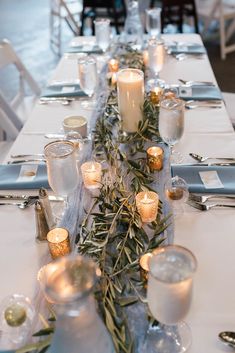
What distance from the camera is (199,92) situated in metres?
1.83

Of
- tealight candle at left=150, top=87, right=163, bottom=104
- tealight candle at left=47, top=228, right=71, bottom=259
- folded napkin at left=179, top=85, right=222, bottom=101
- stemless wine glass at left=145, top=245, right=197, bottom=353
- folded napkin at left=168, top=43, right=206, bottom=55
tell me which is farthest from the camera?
folded napkin at left=168, top=43, right=206, bottom=55

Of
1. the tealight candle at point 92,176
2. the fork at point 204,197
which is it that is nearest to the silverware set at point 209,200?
the fork at point 204,197

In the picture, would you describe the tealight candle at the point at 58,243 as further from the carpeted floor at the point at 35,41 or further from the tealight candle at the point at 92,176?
the carpeted floor at the point at 35,41

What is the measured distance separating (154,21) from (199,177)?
1296mm

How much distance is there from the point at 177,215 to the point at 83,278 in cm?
52

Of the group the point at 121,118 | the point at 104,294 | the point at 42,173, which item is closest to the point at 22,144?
the point at 42,173

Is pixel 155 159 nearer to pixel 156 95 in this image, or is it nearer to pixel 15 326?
pixel 156 95

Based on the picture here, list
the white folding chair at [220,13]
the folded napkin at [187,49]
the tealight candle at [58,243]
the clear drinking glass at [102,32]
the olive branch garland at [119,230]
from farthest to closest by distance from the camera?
1. the white folding chair at [220,13]
2. the folded napkin at [187,49]
3. the clear drinking glass at [102,32]
4. the tealight candle at [58,243]
5. the olive branch garland at [119,230]

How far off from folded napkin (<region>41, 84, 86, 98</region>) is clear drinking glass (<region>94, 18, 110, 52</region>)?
0.40 metres

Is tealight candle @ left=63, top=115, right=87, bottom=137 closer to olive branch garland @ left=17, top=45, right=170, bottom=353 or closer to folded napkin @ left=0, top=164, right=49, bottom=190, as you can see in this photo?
olive branch garland @ left=17, top=45, right=170, bottom=353

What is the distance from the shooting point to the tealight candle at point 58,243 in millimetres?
967

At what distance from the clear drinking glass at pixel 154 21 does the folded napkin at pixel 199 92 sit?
1.87 feet

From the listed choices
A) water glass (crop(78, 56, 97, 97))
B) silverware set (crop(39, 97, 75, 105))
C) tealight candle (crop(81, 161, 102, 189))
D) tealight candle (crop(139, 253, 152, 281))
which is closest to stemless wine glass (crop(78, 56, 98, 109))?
water glass (crop(78, 56, 97, 97))

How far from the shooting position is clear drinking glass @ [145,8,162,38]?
2.23m
